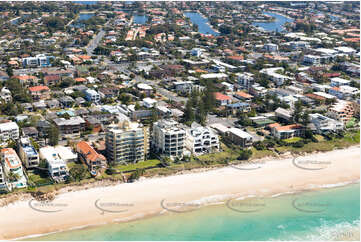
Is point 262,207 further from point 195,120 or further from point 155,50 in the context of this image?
point 155,50

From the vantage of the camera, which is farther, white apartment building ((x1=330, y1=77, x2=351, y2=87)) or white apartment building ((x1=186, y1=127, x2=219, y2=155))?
white apartment building ((x1=330, y1=77, x2=351, y2=87))

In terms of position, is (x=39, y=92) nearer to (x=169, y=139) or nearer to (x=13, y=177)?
(x=13, y=177)

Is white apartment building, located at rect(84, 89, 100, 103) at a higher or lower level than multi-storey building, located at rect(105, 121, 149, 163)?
lower

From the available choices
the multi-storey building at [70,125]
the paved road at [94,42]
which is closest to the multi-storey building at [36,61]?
the paved road at [94,42]

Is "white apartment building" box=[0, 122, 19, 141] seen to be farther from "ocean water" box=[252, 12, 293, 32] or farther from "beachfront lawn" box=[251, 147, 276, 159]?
"ocean water" box=[252, 12, 293, 32]

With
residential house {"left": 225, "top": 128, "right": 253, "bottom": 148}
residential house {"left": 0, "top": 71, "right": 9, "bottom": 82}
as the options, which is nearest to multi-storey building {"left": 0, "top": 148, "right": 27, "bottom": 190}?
residential house {"left": 225, "top": 128, "right": 253, "bottom": 148}

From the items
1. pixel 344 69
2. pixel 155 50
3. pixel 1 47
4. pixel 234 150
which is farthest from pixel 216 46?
pixel 234 150

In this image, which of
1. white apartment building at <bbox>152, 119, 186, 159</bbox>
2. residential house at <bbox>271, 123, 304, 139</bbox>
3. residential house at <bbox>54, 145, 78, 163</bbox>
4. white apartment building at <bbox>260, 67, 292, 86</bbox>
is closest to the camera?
residential house at <bbox>54, 145, 78, 163</bbox>
